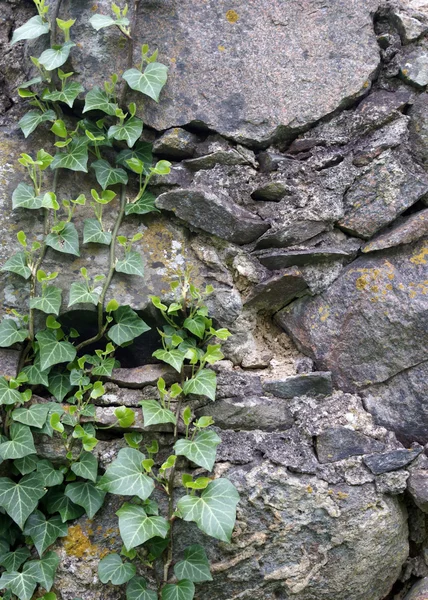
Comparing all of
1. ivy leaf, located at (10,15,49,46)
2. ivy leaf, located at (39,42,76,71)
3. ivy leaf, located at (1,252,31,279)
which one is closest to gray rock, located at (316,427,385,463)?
ivy leaf, located at (1,252,31,279)

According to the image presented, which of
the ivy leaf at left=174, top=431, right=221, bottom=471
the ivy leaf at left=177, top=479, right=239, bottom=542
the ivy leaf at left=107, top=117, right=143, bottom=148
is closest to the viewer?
the ivy leaf at left=177, top=479, right=239, bottom=542

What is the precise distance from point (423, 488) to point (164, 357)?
0.82m

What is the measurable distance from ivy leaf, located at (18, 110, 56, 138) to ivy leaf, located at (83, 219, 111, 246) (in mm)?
339

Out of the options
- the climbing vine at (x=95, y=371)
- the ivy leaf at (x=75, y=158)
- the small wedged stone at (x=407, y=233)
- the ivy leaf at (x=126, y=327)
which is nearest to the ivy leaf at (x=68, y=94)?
the climbing vine at (x=95, y=371)

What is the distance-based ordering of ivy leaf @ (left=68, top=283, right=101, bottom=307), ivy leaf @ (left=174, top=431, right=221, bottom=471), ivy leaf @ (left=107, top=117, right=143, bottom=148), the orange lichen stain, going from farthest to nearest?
1. the orange lichen stain
2. ivy leaf @ (left=107, top=117, right=143, bottom=148)
3. ivy leaf @ (left=68, top=283, right=101, bottom=307)
4. ivy leaf @ (left=174, top=431, right=221, bottom=471)

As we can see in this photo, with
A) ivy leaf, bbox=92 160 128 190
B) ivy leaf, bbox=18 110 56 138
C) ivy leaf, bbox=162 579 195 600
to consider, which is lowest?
ivy leaf, bbox=162 579 195 600

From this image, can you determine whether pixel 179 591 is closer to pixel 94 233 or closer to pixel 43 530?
pixel 43 530

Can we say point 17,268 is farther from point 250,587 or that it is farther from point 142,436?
point 250,587

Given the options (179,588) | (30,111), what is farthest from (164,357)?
(30,111)

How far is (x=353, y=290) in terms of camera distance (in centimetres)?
177

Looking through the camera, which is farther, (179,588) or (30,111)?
(30,111)

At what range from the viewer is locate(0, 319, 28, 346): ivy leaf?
1677mm

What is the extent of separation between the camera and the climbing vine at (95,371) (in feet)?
5.15

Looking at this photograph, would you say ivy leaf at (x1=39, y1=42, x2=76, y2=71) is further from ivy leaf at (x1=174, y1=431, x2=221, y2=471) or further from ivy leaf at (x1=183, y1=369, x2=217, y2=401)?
ivy leaf at (x1=174, y1=431, x2=221, y2=471)
